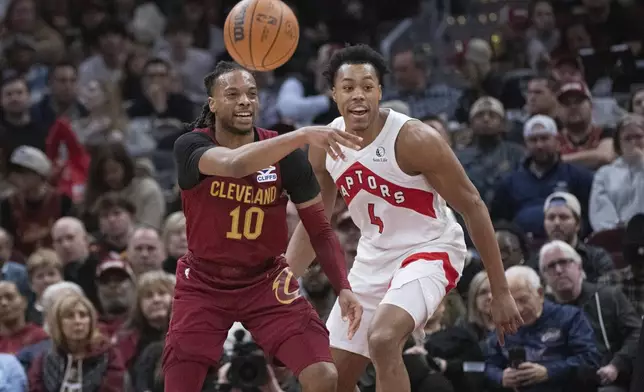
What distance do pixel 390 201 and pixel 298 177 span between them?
0.62 m

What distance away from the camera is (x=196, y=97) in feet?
47.7

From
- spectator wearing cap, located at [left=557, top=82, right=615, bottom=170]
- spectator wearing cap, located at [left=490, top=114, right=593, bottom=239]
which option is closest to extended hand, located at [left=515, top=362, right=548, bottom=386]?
spectator wearing cap, located at [left=490, top=114, right=593, bottom=239]

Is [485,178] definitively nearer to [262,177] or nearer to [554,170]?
[554,170]

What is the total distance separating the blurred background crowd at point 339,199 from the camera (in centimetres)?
887

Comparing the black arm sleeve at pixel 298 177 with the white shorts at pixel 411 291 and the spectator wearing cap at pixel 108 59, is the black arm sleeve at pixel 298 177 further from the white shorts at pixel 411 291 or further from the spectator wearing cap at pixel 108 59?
the spectator wearing cap at pixel 108 59

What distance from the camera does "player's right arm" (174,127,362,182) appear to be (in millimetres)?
5719

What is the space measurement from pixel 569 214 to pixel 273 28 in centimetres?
298

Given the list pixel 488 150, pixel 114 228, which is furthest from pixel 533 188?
pixel 114 228

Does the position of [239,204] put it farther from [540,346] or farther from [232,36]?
[540,346]

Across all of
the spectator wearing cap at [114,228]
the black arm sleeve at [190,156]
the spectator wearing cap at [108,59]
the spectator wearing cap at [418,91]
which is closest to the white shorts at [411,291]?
the black arm sleeve at [190,156]

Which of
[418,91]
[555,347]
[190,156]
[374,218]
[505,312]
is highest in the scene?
[418,91]

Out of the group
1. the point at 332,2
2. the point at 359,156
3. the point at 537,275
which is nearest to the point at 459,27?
the point at 332,2

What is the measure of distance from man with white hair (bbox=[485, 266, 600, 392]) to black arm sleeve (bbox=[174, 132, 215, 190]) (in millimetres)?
2949

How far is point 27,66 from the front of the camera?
1484 cm
